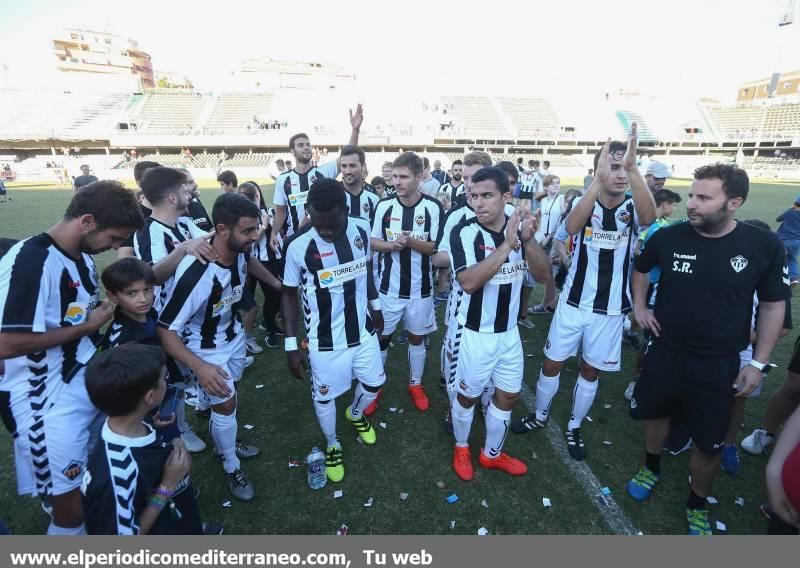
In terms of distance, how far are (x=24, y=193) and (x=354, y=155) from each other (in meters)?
31.8

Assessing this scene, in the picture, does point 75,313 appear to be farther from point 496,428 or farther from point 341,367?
point 496,428

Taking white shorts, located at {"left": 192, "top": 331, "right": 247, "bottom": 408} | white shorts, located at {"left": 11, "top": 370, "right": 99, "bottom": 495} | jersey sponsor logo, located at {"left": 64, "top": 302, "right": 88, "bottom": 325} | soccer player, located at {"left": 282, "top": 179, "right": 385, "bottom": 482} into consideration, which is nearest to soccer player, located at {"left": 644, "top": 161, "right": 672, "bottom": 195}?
soccer player, located at {"left": 282, "top": 179, "right": 385, "bottom": 482}

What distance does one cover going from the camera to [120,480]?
2002mm

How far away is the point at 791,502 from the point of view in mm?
1933

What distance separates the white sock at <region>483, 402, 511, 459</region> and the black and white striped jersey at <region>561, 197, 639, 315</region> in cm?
135

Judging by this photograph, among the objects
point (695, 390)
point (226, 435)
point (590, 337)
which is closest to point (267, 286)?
point (226, 435)

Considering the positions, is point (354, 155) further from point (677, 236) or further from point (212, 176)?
point (212, 176)

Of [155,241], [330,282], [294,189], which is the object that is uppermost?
[294,189]

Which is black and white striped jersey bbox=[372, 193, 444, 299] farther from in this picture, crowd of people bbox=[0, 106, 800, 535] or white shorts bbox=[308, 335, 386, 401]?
white shorts bbox=[308, 335, 386, 401]

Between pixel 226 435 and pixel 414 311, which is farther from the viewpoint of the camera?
pixel 414 311

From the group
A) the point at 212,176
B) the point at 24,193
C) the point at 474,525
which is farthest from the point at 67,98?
the point at 474,525

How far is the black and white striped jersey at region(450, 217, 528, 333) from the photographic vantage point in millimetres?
3320

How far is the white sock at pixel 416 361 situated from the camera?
4.96 metres

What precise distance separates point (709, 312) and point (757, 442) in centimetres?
216
